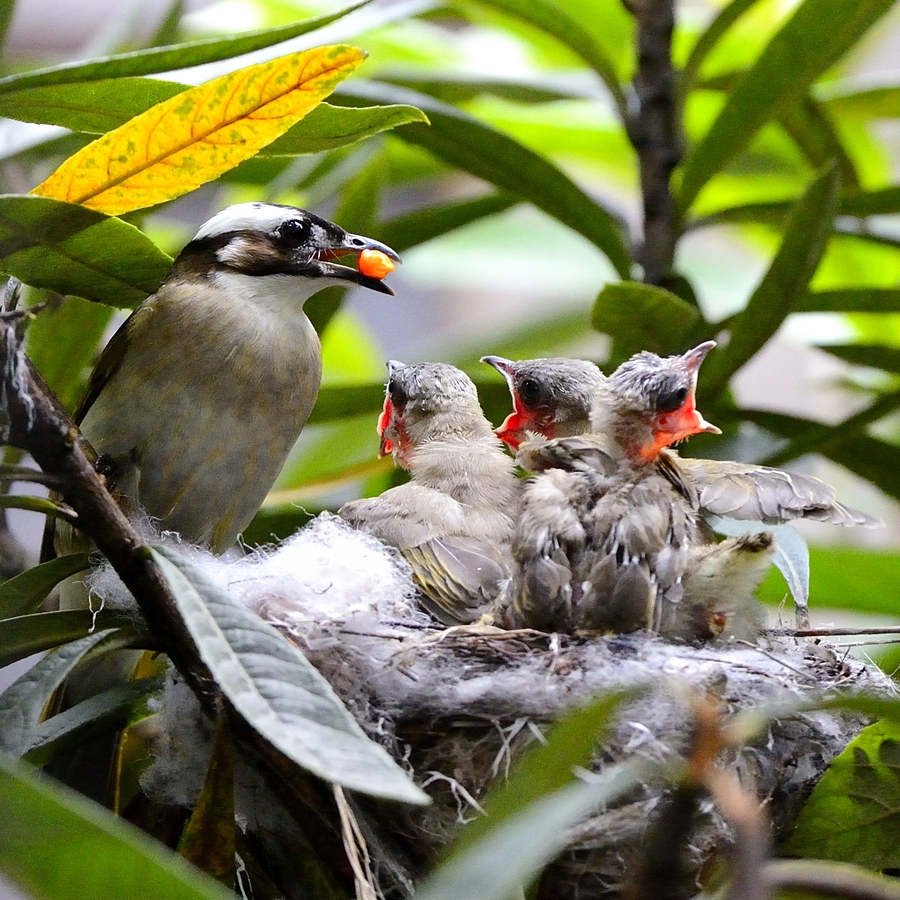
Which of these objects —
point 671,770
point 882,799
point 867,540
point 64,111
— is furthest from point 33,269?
point 867,540

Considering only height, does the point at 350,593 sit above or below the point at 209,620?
below

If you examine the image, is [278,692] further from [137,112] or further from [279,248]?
[279,248]

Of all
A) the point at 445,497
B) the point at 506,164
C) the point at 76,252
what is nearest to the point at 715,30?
the point at 506,164

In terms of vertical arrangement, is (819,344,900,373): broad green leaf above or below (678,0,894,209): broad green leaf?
below

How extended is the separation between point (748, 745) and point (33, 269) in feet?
2.98

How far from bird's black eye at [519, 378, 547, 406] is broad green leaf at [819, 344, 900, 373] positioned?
0.55 meters

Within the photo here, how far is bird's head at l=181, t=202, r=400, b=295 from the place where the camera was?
1.61m

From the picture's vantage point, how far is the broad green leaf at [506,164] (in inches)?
70.1

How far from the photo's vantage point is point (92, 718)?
3.82 feet

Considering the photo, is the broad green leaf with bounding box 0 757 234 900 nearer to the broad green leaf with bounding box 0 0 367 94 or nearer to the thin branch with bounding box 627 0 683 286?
the broad green leaf with bounding box 0 0 367 94

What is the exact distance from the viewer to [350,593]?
135cm

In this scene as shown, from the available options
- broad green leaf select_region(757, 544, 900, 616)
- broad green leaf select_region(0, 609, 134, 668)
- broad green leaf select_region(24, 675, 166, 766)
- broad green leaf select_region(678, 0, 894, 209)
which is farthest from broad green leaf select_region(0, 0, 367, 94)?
broad green leaf select_region(757, 544, 900, 616)

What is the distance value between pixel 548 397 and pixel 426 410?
0.20m

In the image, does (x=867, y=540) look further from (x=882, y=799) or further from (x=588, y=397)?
(x=882, y=799)
